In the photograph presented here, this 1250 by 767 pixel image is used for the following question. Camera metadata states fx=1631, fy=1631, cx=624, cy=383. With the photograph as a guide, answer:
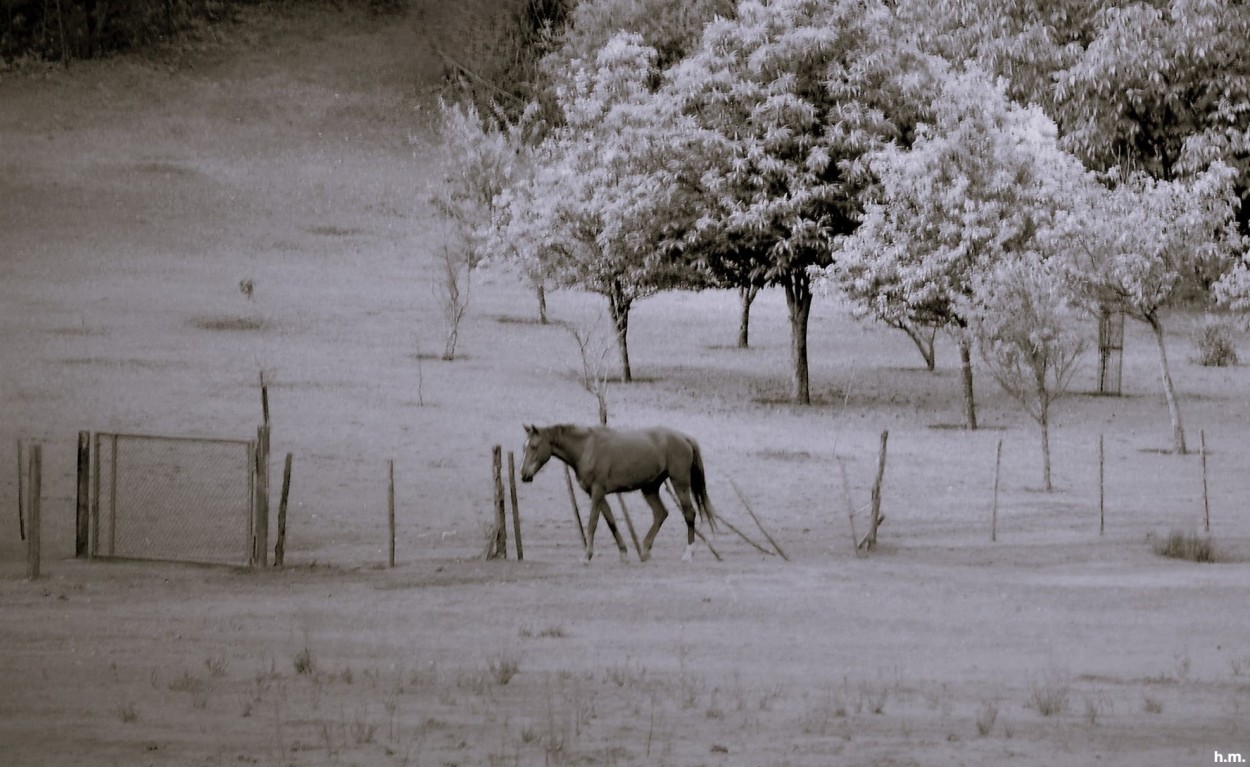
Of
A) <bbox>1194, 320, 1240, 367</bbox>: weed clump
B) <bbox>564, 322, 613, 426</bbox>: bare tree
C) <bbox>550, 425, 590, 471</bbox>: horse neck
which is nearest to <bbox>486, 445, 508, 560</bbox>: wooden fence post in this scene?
<bbox>550, 425, 590, 471</bbox>: horse neck

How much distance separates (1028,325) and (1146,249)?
4168mm

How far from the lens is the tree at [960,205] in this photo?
146 ft

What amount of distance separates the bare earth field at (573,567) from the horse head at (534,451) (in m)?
1.41


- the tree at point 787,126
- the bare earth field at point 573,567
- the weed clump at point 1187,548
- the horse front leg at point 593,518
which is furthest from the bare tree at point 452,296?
the weed clump at point 1187,548

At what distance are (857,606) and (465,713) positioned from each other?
759 cm

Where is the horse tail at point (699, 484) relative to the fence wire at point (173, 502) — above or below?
above

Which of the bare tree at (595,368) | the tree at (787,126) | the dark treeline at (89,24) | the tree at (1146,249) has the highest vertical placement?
the dark treeline at (89,24)

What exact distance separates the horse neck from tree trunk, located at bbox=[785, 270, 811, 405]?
2647 cm

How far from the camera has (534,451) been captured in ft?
74.7

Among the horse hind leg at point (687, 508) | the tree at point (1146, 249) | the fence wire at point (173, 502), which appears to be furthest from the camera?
the tree at point (1146, 249)

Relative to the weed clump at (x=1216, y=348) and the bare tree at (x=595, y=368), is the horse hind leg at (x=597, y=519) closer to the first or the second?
the bare tree at (x=595, y=368)

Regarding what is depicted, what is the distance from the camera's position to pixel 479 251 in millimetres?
71375

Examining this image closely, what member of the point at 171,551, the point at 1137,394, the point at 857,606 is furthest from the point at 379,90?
the point at 857,606

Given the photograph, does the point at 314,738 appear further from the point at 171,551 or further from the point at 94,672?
the point at 171,551
